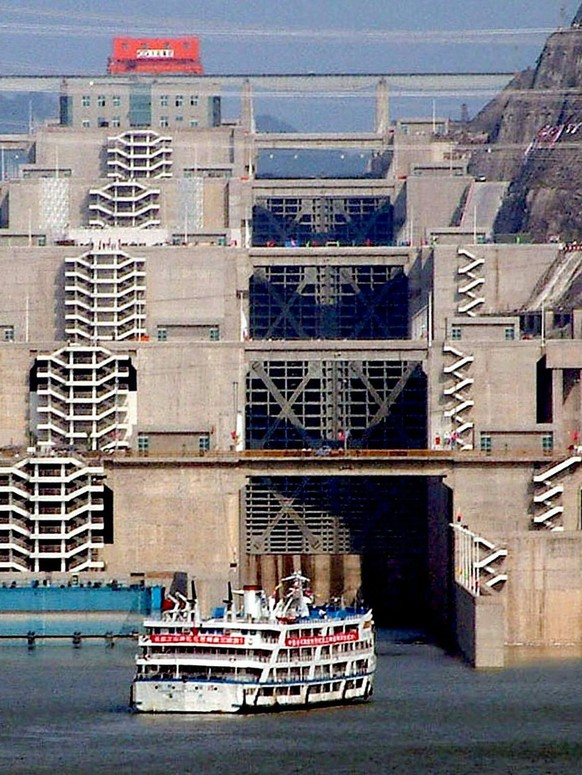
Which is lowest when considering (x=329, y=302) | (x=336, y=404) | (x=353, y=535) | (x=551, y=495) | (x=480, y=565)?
(x=480, y=565)

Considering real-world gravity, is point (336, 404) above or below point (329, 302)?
below

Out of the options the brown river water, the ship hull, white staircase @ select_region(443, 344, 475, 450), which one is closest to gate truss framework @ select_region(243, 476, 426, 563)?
white staircase @ select_region(443, 344, 475, 450)

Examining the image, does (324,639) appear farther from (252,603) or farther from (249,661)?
(249,661)

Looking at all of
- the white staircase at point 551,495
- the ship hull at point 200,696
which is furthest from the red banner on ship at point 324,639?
the white staircase at point 551,495

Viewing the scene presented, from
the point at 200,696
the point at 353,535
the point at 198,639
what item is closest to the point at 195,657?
the point at 198,639

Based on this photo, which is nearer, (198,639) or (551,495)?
(198,639)

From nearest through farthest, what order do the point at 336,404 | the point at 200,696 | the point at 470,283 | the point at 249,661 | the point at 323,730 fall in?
the point at 323,730
the point at 200,696
the point at 249,661
the point at 336,404
the point at 470,283
